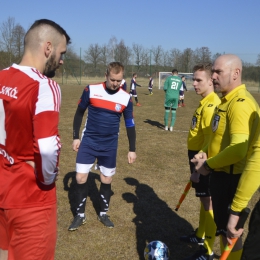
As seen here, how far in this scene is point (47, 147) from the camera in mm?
1955

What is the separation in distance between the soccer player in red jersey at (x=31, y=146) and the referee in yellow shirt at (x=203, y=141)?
201 cm

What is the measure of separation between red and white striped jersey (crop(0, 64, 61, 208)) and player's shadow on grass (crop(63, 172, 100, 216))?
2.84 meters

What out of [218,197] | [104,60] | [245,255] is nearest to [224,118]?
[218,197]

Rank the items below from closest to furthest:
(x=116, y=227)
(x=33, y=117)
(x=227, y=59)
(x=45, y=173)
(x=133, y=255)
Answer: (x=33, y=117) → (x=45, y=173) → (x=227, y=59) → (x=133, y=255) → (x=116, y=227)

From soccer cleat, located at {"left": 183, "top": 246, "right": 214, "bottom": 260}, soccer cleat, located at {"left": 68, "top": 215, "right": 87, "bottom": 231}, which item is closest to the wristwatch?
soccer cleat, located at {"left": 183, "top": 246, "right": 214, "bottom": 260}

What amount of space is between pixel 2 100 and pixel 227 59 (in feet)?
5.83

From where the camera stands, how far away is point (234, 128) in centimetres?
246

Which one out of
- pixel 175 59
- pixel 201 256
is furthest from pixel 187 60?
pixel 201 256

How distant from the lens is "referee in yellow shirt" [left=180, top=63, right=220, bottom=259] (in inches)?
143

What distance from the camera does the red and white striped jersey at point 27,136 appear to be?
193cm

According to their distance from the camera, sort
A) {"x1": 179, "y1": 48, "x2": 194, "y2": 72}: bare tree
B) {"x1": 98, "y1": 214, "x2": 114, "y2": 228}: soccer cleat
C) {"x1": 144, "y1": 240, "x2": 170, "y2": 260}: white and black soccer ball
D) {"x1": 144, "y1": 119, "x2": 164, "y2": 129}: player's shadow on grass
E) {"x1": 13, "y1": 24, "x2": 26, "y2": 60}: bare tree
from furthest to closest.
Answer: {"x1": 179, "y1": 48, "x2": 194, "y2": 72}: bare tree → {"x1": 13, "y1": 24, "x2": 26, "y2": 60}: bare tree → {"x1": 144, "y1": 119, "x2": 164, "y2": 129}: player's shadow on grass → {"x1": 98, "y1": 214, "x2": 114, "y2": 228}: soccer cleat → {"x1": 144, "y1": 240, "x2": 170, "y2": 260}: white and black soccer ball

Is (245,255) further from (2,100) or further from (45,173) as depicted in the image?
(2,100)

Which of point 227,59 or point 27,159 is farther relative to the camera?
point 227,59

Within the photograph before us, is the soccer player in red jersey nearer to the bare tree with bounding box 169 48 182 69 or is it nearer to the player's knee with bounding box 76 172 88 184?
the player's knee with bounding box 76 172 88 184
